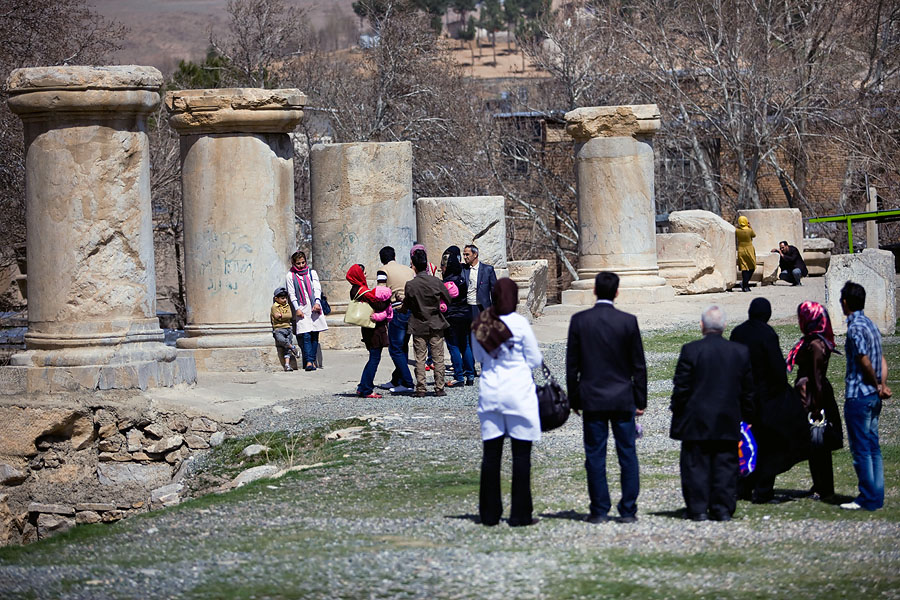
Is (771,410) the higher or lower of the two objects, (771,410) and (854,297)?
the lower

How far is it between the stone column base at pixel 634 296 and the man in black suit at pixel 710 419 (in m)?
14.2

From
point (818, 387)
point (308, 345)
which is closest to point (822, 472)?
point (818, 387)

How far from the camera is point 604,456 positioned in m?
7.86

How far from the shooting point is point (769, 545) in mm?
7414

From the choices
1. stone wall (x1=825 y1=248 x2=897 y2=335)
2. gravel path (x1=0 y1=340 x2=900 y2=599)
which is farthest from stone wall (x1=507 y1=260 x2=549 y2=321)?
gravel path (x1=0 y1=340 x2=900 y2=599)

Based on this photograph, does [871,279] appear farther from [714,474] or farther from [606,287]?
[606,287]

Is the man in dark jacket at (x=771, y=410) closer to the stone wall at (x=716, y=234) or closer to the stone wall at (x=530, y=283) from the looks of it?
the stone wall at (x=530, y=283)

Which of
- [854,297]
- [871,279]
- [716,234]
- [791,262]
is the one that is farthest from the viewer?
[791,262]

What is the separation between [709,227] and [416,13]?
759 inches

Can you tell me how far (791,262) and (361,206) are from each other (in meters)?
10.8

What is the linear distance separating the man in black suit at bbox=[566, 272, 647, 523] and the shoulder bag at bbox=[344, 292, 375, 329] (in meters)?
6.08

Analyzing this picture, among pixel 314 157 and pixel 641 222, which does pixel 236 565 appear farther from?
pixel 641 222

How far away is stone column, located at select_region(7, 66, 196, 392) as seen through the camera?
1368cm

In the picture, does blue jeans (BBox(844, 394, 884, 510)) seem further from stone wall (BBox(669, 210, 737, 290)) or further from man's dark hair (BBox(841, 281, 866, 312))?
stone wall (BBox(669, 210, 737, 290))
